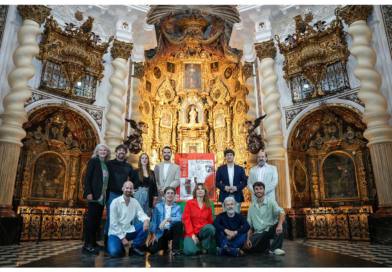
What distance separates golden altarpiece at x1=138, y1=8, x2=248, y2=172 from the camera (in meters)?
10.9

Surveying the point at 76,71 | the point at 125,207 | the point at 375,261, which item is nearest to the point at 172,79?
the point at 76,71

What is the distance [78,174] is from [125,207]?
18.0ft

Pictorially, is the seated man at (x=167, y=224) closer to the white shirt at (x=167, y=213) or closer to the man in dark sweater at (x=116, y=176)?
the white shirt at (x=167, y=213)

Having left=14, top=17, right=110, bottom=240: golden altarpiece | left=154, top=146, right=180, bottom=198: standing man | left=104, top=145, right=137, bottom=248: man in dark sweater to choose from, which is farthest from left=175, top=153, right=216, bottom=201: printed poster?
left=104, top=145, right=137, bottom=248: man in dark sweater

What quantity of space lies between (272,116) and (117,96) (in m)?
4.99

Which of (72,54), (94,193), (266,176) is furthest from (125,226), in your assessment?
(72,54)

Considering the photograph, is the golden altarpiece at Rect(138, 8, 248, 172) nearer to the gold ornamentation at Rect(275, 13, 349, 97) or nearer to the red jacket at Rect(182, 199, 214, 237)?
the gold ornamentation at Rect(275, 13, 349, 97)

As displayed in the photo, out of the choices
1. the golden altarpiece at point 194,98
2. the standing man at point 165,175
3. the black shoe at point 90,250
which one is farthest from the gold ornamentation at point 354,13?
the black shoe at point 90,250

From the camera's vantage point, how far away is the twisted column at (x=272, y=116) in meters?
8.27

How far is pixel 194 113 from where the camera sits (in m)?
12.7

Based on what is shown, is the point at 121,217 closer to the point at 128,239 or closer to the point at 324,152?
the point at 128,239

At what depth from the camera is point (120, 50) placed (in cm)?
946

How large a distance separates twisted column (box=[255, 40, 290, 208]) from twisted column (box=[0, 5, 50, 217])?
22.0 ft

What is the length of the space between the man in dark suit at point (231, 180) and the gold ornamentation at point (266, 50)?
5767 mm
